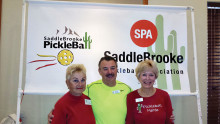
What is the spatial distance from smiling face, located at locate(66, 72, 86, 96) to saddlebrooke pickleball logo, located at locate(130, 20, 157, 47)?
2.80 feet

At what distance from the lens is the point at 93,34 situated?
7.61 feet

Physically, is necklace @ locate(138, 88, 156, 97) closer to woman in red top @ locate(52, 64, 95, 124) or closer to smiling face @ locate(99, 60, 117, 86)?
smiling face @ locate(99, 60, 117, 86)

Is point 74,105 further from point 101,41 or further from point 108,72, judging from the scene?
point 101,41

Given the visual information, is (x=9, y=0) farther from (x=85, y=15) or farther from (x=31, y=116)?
(x=31, y=116)

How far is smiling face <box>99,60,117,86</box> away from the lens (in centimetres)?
207

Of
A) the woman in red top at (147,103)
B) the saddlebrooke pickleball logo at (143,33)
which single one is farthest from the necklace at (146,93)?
the saddlebrooke pickleball logo at (143,33)

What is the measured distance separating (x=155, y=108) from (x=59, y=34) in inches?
49.9

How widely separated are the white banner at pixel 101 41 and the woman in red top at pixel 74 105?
44cm

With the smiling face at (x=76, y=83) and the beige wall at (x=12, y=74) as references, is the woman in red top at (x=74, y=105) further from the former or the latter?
the beige wall at (x=12, y=74)

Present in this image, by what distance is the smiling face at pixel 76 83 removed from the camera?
5.84ft

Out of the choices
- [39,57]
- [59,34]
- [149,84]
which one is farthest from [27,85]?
[149,84]

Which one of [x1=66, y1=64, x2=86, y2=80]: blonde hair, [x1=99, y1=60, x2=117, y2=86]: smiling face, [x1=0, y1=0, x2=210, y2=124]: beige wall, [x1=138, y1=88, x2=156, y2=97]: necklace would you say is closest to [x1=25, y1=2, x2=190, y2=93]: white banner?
[x1=99, y1=60, x2=117, y2=86]: smiling face

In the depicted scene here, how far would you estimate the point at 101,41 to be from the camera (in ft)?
7.64

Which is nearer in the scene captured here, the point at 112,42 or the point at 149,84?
the point at 149,84
